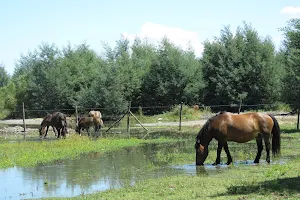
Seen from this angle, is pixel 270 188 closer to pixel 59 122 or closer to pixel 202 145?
pixel 202 145

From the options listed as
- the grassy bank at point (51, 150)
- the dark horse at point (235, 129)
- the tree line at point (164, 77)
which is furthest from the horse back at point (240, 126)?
the tree line at point (164, 77)

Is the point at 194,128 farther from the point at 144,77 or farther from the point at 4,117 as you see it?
the point at 4,117

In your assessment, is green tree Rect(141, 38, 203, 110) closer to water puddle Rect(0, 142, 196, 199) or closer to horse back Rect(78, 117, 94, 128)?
horse back Rect(78, 117, 94, 128)

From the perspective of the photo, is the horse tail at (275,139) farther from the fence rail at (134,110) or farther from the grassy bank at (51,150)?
the fence rail at (134,110)

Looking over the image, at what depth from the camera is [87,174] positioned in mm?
13477

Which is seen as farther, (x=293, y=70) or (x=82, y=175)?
(x=293, y=70)

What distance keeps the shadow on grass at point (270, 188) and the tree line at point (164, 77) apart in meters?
30.7

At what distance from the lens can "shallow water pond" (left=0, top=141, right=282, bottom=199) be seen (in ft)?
37.2

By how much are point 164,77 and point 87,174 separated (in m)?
36.7

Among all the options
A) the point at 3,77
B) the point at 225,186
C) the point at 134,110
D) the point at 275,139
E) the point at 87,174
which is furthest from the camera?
the point at 3,77

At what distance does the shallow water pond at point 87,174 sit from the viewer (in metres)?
11.3

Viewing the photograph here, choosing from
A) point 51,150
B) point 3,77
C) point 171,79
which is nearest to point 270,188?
point 51,150

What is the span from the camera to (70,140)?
72.8ft

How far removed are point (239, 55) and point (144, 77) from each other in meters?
11.7
